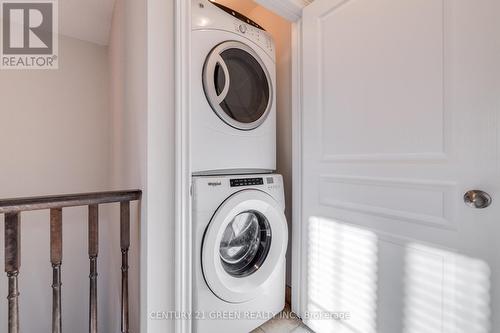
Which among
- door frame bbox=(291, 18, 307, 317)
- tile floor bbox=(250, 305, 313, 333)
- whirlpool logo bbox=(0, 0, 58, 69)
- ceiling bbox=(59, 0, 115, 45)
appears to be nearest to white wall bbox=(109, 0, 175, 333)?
tile floor bbox=(250, 305, 313, 333)

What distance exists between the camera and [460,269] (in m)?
0.78

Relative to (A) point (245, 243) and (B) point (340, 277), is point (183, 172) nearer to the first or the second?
(A) point (245, 243)

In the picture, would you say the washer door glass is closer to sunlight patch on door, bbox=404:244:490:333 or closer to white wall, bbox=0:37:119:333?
sunlight patch on door, bbox=404:244:490:333

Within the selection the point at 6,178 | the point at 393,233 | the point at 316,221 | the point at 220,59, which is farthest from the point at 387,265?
the point at 6,178

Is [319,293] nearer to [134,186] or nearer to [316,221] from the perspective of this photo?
[316,221]

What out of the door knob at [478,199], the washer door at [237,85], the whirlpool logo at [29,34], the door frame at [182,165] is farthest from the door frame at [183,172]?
the whirlpool logo at [29,34]

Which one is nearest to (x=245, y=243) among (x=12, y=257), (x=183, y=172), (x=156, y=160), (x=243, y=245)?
(x=243, y=245)

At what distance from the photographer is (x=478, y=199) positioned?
718 millimetres

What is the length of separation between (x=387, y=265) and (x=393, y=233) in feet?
0.49

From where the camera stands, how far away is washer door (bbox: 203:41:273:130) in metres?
1.12

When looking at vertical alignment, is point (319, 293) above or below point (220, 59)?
below

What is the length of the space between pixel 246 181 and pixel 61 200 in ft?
2.57

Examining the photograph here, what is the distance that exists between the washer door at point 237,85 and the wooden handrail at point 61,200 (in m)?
0.58

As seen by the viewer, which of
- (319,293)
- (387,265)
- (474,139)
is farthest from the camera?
(319,293)
